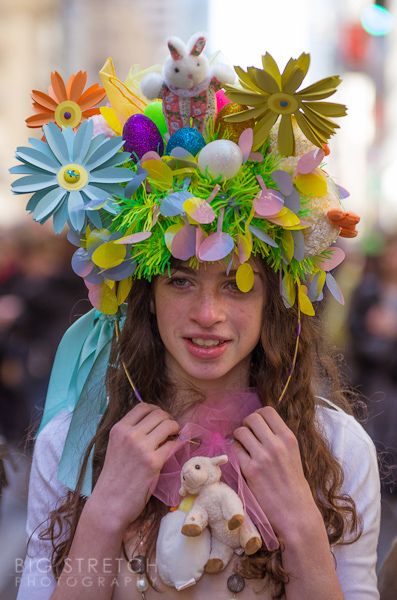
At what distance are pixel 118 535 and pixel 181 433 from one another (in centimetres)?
30

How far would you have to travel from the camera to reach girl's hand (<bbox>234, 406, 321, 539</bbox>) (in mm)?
2090

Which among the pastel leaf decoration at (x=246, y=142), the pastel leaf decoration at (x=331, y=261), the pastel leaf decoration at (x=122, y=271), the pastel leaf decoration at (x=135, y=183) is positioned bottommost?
the pastel leaf decoration at (x=122, y=271)

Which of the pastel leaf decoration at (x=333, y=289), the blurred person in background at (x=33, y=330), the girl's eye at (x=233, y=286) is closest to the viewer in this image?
the girl's eye at (x=233, y=286)

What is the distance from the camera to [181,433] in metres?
2.22

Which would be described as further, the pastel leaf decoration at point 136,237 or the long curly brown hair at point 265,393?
the long curly brown hair at point 265,393

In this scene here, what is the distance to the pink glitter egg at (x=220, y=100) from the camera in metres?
2.18

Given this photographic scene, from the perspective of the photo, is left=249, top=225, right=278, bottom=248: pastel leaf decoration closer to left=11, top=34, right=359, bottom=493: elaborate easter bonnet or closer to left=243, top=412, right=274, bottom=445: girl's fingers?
left=11, top=34, right=359, bottom=493: elaborate easter bonnet

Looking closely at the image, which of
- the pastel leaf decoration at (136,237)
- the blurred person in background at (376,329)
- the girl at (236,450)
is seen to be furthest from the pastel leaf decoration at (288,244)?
the blurred person in background at (376,329)

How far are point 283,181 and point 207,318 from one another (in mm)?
376

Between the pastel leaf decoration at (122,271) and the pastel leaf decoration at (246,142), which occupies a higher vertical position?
the pastel leaf decoration at (246,142)

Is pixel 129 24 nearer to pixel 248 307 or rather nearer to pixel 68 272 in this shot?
pixel 68 272

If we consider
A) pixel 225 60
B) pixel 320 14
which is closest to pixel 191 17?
pixel 320 14

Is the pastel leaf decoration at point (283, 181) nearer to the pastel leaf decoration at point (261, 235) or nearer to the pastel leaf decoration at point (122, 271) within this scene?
the pastel leaf decoration at point (261, 235)

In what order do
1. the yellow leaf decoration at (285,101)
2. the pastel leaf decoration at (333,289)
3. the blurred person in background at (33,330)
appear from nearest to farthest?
1. the yellow leaf decoration at (285,101)
2. the pastel leaf decoration at (333,289)
3. the blurred person in background at (33,330)
